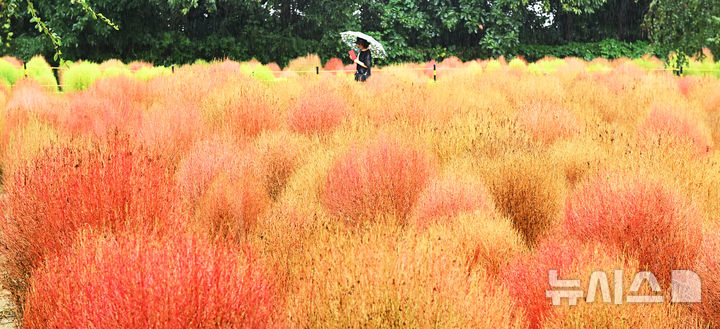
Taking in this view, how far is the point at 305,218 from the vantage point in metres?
4.96

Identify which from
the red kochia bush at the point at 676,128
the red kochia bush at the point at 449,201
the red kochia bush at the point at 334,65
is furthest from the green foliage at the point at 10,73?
the red kochia bush at the point at 676,128

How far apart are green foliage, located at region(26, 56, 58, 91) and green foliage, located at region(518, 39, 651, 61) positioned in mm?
17636

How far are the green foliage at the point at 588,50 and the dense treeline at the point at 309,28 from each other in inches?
2.2

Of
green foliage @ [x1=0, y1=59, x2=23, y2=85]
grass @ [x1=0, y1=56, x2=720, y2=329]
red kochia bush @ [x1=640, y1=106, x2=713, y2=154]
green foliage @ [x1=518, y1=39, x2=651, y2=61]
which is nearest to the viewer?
grass @ [x1=0, y1=56, x2=720, y2=329]

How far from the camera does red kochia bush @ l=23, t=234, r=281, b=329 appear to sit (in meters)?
2.76

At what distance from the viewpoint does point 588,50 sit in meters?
27.3

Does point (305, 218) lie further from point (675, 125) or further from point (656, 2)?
point (656, 2)

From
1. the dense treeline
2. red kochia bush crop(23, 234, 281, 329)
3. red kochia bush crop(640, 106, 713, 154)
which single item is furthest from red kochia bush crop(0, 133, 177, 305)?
the dense treeline

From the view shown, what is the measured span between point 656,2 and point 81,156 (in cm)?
886

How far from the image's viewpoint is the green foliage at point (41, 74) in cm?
1457

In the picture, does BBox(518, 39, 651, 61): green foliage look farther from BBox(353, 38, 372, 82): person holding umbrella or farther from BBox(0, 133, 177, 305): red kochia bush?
BBox(0, 133, 177, 305): red kochia bush

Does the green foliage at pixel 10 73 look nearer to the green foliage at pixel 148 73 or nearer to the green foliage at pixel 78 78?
the green foliage at pixel 78 78

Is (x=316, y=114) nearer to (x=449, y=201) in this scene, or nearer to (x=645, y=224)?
(x=449, y=201)

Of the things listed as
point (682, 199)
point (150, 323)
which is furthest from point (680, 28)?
point (150, 323)
